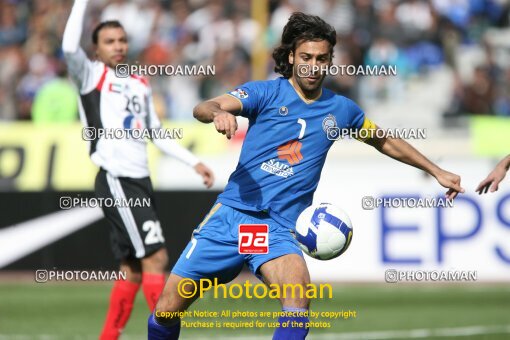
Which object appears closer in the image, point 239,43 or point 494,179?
point 494,179

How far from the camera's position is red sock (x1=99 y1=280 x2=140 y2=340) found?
28.9ft

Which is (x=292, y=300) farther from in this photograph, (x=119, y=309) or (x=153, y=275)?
(x=119, y=309)

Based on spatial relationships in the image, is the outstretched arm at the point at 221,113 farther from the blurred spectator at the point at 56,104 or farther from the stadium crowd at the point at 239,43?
the stadium crowd at the point at 239,43

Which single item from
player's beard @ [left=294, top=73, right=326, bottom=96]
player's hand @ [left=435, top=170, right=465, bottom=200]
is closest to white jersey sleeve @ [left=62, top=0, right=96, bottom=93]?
player's beard @ [left=294, top=73, right=326, bottom=96]

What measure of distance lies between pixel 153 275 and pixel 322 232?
2.32 meters

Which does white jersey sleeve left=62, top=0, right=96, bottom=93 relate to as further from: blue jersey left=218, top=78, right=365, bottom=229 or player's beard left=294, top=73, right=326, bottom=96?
player's beard left=294, top=73, right=326, bottom=96

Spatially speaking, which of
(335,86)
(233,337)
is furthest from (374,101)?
(233,337)

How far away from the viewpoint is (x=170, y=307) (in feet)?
23.2

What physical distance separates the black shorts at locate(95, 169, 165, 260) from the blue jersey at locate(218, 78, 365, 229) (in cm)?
184

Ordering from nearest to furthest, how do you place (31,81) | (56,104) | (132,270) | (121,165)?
(121,165) < (132,270) < (56,104) < (31,81)

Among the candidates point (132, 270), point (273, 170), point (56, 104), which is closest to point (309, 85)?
point (273, 170)

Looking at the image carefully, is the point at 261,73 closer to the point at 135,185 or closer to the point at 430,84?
the point at 430,84

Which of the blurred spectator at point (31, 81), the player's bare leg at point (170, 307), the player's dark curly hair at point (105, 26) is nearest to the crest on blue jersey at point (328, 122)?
the player's bare leg at point (170, 307)

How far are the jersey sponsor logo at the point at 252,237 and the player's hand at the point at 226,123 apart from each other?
3.53 feet
